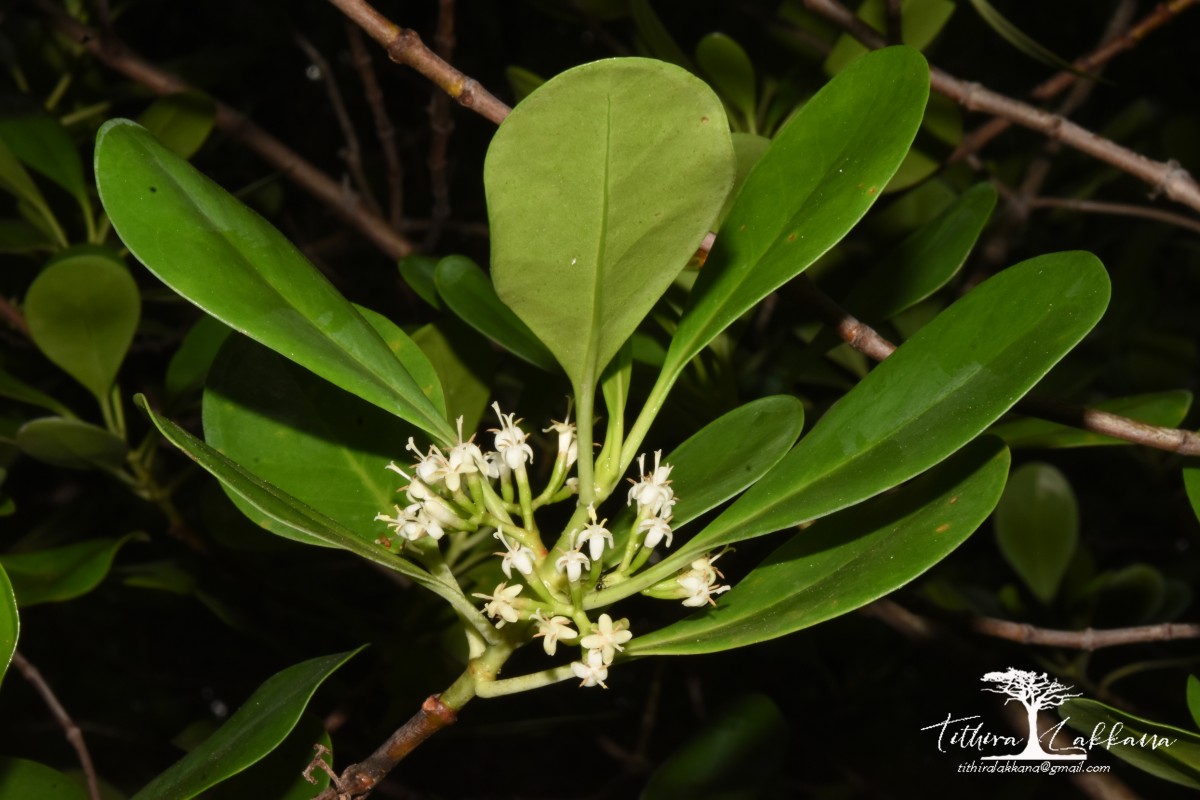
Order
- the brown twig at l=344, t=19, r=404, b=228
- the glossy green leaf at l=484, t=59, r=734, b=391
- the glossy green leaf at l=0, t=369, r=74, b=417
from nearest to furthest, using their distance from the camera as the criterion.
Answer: the glossy green leaf at l=484, t=59, r=734, b=391
the glossy green leaf at l=0, t=369, r=74, b=417
the brown twig at l=344, t=19, r=404, b=228

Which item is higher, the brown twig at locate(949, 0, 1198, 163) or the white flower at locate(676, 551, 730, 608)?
the brown twig at locate(949, 0, 1198, 163)

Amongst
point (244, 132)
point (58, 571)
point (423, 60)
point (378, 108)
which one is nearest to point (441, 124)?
point (378, 108)

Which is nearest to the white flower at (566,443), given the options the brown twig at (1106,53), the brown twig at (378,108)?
the brown twig at (1106,53)

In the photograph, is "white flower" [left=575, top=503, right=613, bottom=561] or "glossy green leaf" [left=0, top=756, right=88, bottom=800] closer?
"white flower" [left=575, top=503, right=613, bottom=561]

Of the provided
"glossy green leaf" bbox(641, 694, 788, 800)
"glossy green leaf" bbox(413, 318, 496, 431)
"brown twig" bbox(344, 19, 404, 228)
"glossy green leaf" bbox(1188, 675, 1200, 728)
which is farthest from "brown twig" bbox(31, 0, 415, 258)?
"glossy green leaf" bbox(1188, 675, 1200, 728)

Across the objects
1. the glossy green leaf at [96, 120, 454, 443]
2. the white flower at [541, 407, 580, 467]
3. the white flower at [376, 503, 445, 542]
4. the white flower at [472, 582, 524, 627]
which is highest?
the glossy green leaf at [96, 120, 454, 443]

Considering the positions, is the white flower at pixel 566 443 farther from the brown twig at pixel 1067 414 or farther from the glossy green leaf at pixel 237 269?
the brown twig at pixel 1067 414

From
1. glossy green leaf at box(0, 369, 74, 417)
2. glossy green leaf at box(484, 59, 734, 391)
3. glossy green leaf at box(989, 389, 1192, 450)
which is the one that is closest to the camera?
glossy green leaf at box(484, 59, 734, 391)

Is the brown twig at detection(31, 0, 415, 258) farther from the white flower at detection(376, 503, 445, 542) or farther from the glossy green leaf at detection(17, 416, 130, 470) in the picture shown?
the white flower at detection(376, 503, 445, 542)
